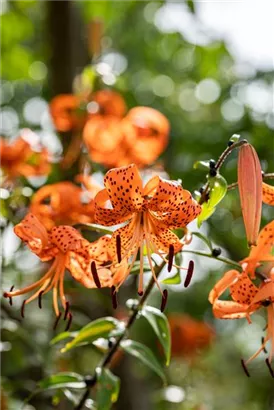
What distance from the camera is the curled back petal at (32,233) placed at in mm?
1375

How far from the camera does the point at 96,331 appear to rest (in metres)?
1.45

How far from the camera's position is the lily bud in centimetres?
124

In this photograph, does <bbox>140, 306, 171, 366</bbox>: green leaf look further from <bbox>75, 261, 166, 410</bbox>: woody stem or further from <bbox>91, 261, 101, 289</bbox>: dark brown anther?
<bbox>91, 261, 101, 289</bbox>: dark brown anther

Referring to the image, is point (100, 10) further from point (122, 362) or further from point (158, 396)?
point (158, 396)

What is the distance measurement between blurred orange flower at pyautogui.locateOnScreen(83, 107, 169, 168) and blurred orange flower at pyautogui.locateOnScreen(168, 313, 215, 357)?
96 cm

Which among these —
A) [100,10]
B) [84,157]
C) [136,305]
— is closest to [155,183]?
[136,305]

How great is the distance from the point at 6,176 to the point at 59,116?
35 centimetres

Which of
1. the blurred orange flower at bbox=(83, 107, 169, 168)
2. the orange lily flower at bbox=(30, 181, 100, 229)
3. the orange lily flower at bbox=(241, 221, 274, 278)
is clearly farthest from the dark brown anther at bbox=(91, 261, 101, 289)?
the blurred orange flower at bbox=(83, 107, 169, 168)

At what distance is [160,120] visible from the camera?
2.38 m

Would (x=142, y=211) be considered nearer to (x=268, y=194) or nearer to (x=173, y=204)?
(x=173, y=204)

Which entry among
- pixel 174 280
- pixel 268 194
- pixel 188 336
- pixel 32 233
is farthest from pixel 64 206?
pixel 188 336

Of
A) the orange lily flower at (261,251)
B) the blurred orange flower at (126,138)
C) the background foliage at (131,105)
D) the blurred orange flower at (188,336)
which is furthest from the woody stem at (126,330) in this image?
the blurred orange flower at (188,336)

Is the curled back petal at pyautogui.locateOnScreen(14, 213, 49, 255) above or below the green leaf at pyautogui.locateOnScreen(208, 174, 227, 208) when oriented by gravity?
below

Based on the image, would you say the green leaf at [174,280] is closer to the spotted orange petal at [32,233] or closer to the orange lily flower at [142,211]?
the orange lily flower at [142,211]
